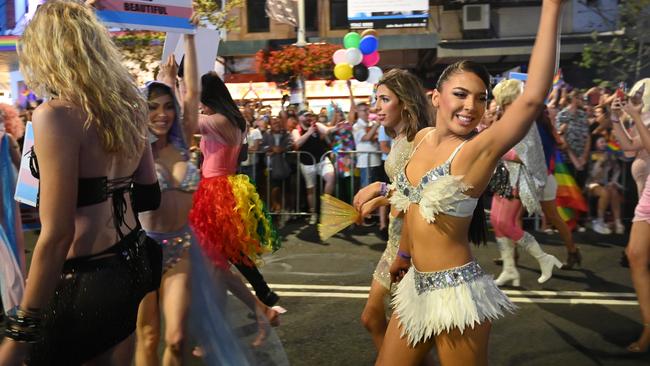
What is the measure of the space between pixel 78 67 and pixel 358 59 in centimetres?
1066

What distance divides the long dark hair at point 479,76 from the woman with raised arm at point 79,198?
1280 mm

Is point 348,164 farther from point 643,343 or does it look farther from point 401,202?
point 401,202

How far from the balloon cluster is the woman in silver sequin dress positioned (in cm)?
842

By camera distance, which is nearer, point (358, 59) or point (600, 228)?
point (600, 228)

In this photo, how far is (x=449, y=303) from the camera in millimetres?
2424

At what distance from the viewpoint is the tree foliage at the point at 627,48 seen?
15711 mm

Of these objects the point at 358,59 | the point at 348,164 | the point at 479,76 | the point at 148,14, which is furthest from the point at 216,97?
the point at 358,59

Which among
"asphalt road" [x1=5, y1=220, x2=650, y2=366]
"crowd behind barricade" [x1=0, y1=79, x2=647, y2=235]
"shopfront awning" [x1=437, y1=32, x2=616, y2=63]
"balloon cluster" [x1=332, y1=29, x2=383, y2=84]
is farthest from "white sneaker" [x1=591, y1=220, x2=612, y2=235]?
"shopfront awning" [x1=437, y1=32, x2=616, y2=63]

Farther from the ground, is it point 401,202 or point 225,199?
point 401,202

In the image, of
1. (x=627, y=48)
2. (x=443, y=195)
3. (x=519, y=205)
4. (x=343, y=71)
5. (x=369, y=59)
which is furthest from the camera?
(x=627, y=48)

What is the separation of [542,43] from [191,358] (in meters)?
3.29

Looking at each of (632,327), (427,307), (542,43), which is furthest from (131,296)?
(632,327)

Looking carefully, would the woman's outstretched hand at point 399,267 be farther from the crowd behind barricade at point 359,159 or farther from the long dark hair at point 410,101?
the crowd behind barricade at point 359,159

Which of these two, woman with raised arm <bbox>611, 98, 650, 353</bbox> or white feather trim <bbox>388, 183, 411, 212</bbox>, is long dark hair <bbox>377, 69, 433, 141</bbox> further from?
woman with raised arm <bbox>611, 98, 650, 353</bbox>
